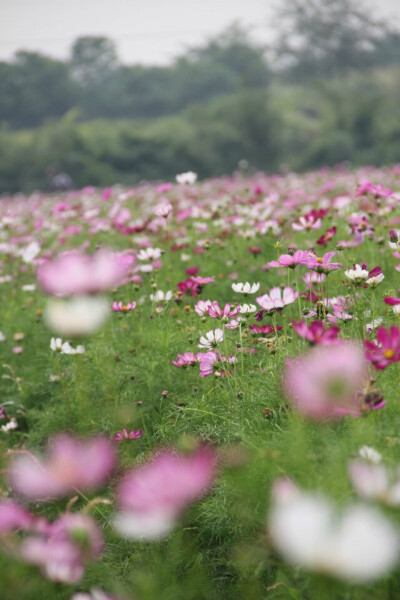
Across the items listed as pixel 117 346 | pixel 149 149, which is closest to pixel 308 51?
pixel 149 149

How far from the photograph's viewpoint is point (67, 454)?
0.88 m

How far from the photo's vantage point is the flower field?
32.7 inches

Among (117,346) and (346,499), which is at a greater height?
(346,499)

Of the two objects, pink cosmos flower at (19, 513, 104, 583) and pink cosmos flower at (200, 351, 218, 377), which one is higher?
pink cosmos flower at (19, 513, 104, 583)

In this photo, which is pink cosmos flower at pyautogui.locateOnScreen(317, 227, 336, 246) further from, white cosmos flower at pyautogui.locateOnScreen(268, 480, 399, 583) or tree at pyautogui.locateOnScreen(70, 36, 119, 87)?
tree at pyautogui.locateOnScreen(70, 36, 119, 87)

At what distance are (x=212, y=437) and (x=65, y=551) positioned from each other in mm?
1016

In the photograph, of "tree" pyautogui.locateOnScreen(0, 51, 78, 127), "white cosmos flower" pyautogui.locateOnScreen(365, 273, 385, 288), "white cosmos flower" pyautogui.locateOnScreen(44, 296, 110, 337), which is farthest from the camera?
"tree" pyautogui.locateOnScreen(0, 51, 78, 127)

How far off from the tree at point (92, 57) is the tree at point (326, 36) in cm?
917

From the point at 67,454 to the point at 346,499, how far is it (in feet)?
1.64

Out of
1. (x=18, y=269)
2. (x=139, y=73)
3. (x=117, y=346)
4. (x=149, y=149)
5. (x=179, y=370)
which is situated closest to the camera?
(x=179, y=370)

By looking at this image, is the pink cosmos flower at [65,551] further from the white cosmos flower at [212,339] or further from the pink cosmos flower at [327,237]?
the pink cosmos flower at [327,237]

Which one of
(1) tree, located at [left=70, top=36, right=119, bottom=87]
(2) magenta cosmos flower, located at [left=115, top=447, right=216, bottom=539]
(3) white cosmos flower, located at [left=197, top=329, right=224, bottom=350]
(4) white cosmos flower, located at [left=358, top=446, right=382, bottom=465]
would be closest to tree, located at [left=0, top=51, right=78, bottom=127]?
(1) tree, located at [left=70, top=36, right=119, bottom=87]

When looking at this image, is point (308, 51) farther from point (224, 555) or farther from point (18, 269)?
point (224, 555)

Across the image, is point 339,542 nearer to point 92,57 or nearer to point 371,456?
point 371,456
